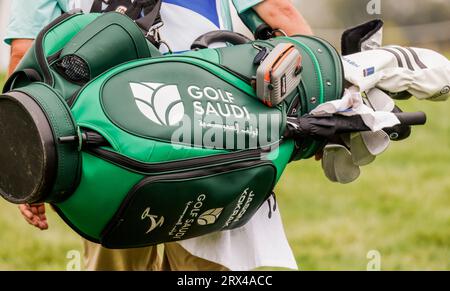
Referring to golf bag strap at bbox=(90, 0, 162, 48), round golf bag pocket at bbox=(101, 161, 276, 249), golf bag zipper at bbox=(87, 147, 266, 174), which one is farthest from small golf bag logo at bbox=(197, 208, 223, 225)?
golf bag strap at bbox=(90, 0, 162, 48)

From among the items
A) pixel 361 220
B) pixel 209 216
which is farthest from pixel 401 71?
pixel 361 220

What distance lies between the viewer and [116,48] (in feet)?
8.29

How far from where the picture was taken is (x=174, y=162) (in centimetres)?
240

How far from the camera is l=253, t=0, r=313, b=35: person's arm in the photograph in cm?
291

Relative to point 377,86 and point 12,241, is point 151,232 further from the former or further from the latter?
point 12,241

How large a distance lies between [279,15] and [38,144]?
85 centimetres

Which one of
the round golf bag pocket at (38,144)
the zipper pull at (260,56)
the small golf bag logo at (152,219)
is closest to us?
the round golf bag pocket at (38,144)

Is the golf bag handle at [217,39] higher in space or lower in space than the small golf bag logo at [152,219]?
higher

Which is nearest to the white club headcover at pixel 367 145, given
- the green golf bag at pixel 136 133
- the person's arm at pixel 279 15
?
the green golf bag at pixel 136 133

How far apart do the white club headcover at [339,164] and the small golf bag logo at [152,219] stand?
1.60 feet

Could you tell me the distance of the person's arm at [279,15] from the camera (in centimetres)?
291

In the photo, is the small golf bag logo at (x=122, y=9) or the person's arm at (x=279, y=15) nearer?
the small golf bag logo at (x=122, y=9)

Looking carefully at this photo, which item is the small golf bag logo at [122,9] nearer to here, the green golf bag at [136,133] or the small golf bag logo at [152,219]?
the green golf bag at [136,133]

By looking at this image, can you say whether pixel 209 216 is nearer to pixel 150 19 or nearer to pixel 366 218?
pixel 150 19
